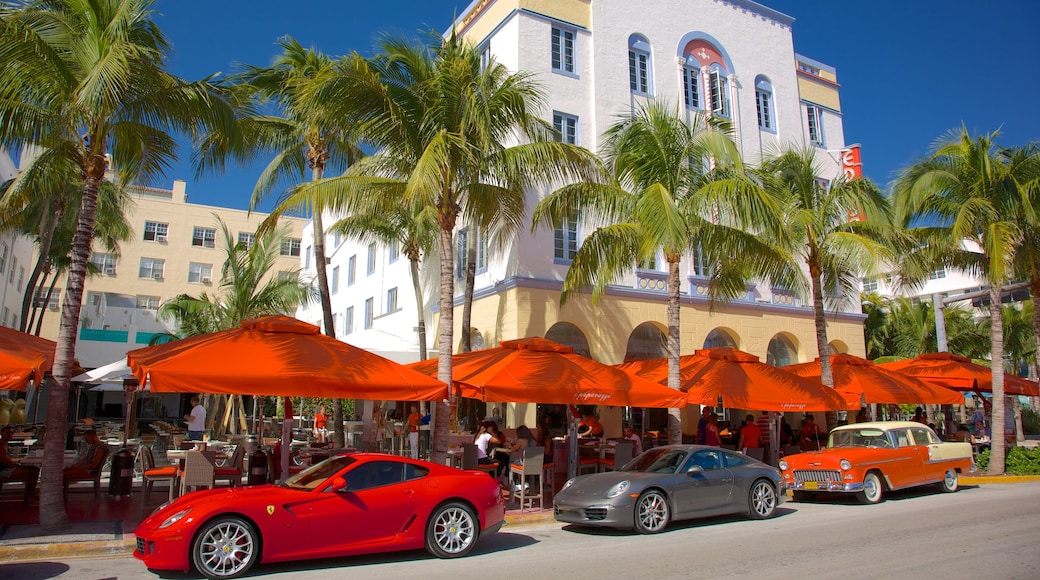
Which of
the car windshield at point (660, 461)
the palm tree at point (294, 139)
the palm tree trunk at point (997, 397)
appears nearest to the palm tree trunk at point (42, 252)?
the palm tree at point (294, 139)

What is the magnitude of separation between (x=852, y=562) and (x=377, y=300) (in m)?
26.5

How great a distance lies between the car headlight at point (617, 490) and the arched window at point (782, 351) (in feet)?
58.1

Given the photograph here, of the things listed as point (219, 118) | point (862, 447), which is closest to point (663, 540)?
point (862, 447)

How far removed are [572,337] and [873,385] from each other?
8.43 metres

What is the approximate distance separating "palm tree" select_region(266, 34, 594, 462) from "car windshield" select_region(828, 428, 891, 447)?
786 centimetres

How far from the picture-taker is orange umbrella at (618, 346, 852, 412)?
14969mm

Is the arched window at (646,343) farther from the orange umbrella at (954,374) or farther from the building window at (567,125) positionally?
the orange umbrella at (954,374)

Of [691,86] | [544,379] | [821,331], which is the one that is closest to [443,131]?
[544,379]

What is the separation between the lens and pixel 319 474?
8414 millimetres

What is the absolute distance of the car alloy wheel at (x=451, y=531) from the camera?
8.45 m

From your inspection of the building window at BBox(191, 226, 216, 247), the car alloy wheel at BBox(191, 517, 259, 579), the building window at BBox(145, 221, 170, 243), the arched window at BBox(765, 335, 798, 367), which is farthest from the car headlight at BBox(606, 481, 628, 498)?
the building window at BBox(145, 221, 170, 243)

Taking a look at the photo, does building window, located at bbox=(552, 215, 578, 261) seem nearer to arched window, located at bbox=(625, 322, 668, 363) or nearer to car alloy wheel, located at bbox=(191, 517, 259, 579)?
arched window, located at bbox=(625, 322, 668, 363)

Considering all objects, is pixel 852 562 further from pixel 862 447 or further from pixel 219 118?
pixel 219 118

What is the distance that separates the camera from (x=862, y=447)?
546 inches
